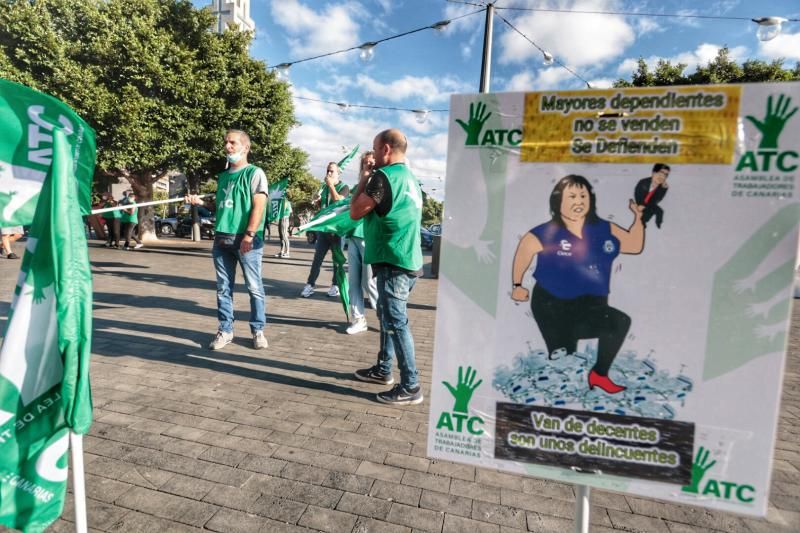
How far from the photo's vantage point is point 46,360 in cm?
157

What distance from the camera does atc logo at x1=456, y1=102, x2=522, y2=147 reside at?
1.36 m

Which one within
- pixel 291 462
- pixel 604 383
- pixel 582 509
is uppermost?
pixel 604 383

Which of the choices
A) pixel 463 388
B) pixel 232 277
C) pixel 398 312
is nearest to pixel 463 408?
pixel 463 388

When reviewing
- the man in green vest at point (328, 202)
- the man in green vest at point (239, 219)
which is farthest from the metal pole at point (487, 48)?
the man in green vest at point (239, 219)

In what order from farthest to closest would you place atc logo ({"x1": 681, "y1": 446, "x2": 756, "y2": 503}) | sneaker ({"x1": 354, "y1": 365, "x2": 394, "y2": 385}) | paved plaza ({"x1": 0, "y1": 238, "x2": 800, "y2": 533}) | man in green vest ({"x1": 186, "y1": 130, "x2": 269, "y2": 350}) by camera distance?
man in green vest ({"x1": 186, "y1": 130, "x2": 269, "y2": 350})
sneaker ({"x1": 354, "y1": 365, "x2": 394, "y2": 385})
paved plaza ({"x1": 0, "y1": 238, "x2": 800, "y2": 533})
atc logo ({"x1": 681, "y1": 446, "x2": 756, "y2": 503})

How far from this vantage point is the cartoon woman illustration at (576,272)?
132cm

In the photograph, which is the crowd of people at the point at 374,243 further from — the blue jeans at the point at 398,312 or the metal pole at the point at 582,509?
the metal pole at the point at 582,509

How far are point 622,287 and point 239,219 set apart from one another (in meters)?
3.78

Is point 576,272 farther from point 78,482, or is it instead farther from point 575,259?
point 78,482

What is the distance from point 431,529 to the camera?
6.46ft

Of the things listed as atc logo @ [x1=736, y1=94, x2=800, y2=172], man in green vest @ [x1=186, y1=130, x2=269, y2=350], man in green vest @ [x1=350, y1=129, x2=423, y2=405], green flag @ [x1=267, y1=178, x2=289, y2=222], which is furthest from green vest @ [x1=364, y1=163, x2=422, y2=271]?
green flag @ [x1=267, y1=178, x2=289, y2=222]

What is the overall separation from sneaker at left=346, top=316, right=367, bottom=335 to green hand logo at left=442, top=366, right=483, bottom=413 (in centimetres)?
400

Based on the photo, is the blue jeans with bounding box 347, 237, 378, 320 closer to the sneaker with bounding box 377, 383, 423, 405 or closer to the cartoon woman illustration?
the sneaker with bounding box 377, 383, 423, 405

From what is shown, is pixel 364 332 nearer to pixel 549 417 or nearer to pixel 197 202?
pixel 197 202
